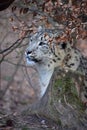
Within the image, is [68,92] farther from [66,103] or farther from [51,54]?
[51,54]

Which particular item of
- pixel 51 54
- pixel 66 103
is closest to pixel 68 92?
pixel 66 103

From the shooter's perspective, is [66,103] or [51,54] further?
[51,54]

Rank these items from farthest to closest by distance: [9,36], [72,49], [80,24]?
[9,36]
[72,49]
[80,24]

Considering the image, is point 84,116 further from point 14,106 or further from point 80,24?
point 14,106

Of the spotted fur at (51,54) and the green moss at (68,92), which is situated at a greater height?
the spotted fur at (51,54)

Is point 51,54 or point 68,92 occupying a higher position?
point 51,54

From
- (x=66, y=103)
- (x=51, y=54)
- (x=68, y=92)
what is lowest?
(x=66, y=103)

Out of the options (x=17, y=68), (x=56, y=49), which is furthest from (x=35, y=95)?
(x=56, y=49)

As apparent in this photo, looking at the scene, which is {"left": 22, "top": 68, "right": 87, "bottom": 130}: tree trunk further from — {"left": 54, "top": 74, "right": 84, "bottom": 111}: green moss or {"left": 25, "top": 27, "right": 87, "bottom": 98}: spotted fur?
{"left": 25, "top": 27, "right": 87, "bottom": 98}: spotted fur

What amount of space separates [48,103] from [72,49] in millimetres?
732

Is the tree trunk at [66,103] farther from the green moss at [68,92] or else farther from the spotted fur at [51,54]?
the spotted fur at [51,54]

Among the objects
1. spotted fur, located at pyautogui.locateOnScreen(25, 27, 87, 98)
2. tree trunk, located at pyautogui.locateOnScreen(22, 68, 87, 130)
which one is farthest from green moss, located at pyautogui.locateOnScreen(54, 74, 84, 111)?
spotted fur, located at pyautogui.locateOnScreen(25, 27, 87, 98)

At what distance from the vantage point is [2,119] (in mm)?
7309

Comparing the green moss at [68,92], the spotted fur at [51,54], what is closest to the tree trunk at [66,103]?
the green moss at [68,92]
